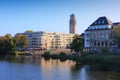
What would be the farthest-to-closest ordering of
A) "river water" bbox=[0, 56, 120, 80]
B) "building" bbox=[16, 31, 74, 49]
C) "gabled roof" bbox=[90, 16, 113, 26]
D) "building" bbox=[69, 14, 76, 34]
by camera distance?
"building" bbox=[69, 14, 76, 34] → "building" bbox=[16, 31, 74, 49] → "gabled roof" bbox=[90, 16, 113, 26] → "river water" bbox=[0, 56, 120, 80]

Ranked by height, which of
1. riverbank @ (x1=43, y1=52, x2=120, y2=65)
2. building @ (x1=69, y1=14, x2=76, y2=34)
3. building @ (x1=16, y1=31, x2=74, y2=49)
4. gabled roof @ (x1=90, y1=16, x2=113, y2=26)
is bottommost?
riverbank @ (x1=43, y1=52, x2=120, y2=65)

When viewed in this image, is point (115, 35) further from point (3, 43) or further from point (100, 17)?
point (3, 43)

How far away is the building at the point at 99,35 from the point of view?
7781 cm

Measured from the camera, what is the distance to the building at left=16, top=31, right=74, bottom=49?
14825cm

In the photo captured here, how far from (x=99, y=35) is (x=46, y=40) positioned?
7176cm

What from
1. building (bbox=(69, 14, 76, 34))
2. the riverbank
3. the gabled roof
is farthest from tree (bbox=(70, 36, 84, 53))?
building (bbox=(69, 14, 76, 34))

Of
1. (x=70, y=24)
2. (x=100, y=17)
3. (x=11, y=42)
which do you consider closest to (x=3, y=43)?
(x=11, y=42)

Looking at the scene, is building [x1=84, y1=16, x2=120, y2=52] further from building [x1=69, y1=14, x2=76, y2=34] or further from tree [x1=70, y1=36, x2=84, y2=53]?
building [x1=69, y1=14, x2=76, y2=34]

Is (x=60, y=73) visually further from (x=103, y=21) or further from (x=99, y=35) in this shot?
(x=103, y=21)

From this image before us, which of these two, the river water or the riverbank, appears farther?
the riverbank

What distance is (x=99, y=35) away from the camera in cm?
8038

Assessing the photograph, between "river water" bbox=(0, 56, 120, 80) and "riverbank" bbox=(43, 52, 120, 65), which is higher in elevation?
"riverbank" bbox=(43, 52, 120, 65)

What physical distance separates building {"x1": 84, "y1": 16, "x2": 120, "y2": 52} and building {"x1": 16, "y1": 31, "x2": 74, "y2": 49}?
6566 centimetres

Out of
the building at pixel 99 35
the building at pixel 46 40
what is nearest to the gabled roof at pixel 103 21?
the building at pixel 99 35
